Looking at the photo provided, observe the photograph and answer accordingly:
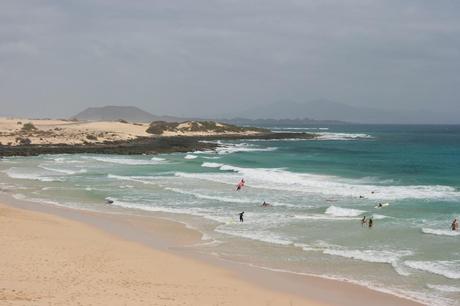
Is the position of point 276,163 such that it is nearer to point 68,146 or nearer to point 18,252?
point 68,146

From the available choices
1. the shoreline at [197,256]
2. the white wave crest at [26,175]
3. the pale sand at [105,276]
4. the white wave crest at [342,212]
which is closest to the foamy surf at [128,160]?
the white wave crest at [26,175]

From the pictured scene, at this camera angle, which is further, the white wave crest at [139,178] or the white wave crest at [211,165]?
the white wave crest at [211,165]

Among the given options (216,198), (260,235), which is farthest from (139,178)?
(260,235)

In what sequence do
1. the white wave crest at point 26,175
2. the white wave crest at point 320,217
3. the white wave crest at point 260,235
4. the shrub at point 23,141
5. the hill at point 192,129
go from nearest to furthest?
the white wave crest at point 260,235 → the white wave crest at point 320,217 → the white wave crest at point 26,175 → the shrub at point 23,141 → the hill at point 192,129

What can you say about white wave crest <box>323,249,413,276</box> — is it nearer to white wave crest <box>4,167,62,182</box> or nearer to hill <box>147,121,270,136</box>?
white wave crest <box>4,167,62,182</box>

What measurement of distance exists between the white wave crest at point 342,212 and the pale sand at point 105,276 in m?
9.94

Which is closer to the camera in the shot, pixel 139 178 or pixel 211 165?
pixel 139 178

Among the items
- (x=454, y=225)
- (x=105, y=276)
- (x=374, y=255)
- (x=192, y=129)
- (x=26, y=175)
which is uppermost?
(x=192, y=129)

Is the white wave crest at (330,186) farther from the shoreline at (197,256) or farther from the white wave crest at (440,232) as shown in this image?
the shoreline at (197,256)

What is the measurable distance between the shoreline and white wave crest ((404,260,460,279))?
2742 mm

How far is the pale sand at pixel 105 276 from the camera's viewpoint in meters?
13.5

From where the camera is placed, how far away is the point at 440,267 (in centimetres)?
1727

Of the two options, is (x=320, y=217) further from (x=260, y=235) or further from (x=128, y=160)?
(x=128, y=160)

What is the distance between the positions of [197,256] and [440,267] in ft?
24.3
